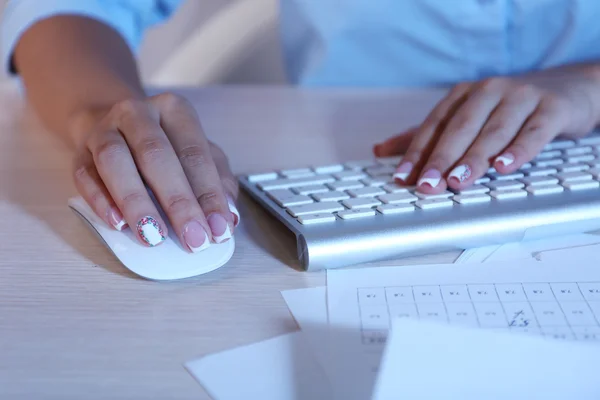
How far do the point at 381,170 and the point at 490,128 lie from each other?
109 mm

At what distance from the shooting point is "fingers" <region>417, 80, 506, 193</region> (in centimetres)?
54

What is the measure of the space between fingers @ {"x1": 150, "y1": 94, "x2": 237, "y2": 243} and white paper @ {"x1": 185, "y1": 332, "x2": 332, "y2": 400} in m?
0.12

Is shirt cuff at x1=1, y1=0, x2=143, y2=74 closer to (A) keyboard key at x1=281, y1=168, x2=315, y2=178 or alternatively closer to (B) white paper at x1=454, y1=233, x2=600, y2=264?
(A) keyboard key at x1=281, y1=168, x2=315, y2=178

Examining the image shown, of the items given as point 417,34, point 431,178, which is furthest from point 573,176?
point 417,34

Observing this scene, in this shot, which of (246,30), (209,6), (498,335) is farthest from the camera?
(209,6)

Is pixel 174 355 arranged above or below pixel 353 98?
above

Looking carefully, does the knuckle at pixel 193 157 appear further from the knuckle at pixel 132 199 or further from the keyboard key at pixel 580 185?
the keyboard key at pixel 580 185

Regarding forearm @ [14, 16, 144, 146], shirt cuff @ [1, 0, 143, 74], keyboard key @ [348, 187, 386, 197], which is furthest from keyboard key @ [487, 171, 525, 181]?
shirt cuff @ [1, 0, 143, 74]

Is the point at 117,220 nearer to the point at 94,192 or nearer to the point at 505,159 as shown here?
the point at 94,192

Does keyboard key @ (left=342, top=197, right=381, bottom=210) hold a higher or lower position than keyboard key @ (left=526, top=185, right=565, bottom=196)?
higher

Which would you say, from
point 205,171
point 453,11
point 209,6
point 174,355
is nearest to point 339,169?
point 205,171

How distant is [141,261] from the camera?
1.48 feet

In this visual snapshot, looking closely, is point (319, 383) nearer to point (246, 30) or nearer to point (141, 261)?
point (141, 261)

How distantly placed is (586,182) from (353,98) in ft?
1.54
